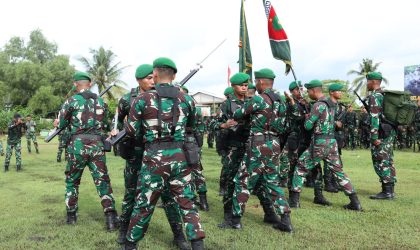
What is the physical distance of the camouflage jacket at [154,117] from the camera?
368 centimetres

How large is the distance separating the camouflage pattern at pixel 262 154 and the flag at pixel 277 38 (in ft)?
5.62

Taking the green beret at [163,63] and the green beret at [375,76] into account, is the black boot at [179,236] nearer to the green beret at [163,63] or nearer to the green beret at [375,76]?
the green beret at [163,63]

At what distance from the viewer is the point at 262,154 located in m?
4.79

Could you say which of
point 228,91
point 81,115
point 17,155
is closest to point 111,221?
point 81,115

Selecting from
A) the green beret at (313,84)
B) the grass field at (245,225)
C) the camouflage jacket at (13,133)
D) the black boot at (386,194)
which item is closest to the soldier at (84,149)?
the grass field at (245,225)

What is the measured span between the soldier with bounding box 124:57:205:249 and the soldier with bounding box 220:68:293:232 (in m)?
1.24

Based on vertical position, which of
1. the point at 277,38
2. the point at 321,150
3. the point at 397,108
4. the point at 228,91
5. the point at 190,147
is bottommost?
the point at 321,150

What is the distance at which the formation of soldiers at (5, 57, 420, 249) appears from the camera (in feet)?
12.2

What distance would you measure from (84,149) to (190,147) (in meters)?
2.03

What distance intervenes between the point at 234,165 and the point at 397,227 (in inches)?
91.4

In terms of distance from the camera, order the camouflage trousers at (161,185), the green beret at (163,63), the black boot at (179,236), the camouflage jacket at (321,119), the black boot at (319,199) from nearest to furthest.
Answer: the camouflage trousers at (161,185) < the green beret at (163,63) < the black boot at (179,236) < the camouflage jacket at (321,119) < the black boot at (319,199)

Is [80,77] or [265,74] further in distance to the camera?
[80,77]

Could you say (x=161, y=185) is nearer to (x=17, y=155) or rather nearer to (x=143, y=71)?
(x=143, y=71)

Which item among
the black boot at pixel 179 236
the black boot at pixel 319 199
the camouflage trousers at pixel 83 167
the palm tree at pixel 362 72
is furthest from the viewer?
the palm tree at pixel 362 72
